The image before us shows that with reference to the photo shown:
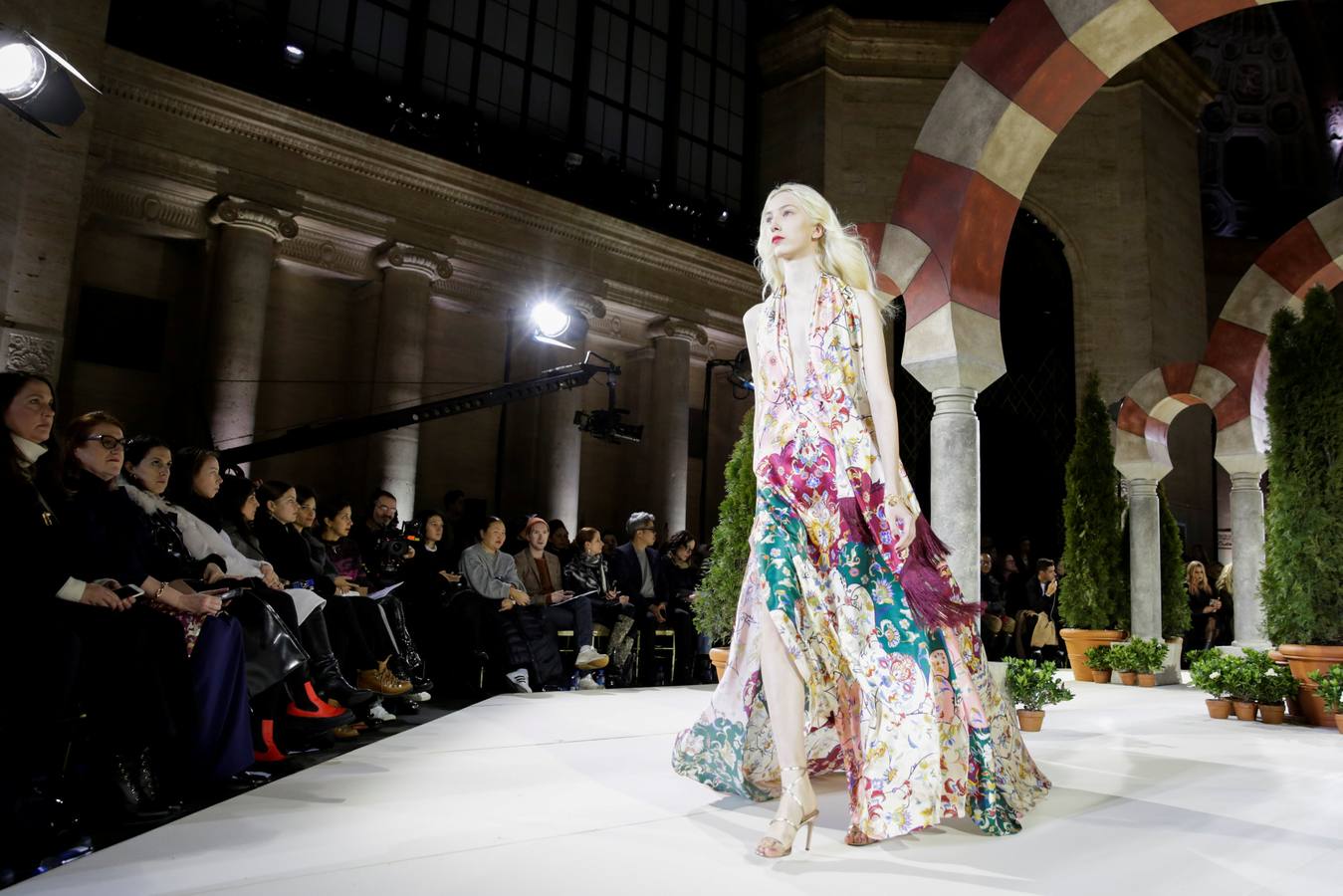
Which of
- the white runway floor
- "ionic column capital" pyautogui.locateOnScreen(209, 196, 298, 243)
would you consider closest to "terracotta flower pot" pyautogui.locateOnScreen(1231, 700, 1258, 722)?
the white runway floor

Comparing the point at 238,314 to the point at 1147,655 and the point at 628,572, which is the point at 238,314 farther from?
the point at 1147,655

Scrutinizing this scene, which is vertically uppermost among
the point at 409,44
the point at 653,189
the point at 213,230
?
the point at 409,44

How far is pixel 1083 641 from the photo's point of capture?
9.42m

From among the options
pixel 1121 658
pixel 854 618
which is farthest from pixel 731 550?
pixel 1121 658

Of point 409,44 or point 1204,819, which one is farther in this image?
point 409,44

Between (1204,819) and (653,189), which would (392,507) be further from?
(653,189)

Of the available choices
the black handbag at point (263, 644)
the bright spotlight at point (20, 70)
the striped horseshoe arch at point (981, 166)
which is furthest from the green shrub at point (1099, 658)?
the bright spotlight at point (20, 70)

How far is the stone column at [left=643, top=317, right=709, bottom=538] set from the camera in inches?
588

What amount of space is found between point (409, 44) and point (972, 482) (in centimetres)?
1232

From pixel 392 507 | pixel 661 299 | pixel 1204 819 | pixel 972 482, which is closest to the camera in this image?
pixel 1204 819

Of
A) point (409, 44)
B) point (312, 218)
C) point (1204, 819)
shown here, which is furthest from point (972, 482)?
point (409, 44)

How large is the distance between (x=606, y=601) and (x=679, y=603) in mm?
1163

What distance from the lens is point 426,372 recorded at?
13648 millimetres

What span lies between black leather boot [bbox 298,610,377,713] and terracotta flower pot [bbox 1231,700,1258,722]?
5671 mm
